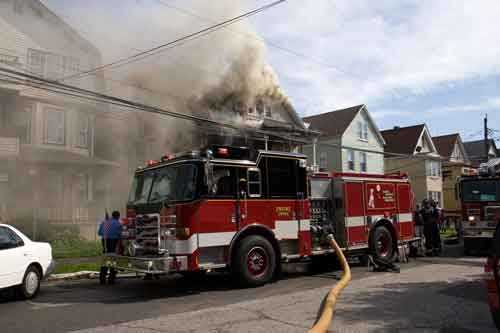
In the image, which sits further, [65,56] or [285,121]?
[285,121]

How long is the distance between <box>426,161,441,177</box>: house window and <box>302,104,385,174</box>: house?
5.95 m

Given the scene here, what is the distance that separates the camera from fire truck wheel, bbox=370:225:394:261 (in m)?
11.5

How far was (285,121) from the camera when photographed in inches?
1069

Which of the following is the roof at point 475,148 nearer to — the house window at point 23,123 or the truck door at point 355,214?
the house window at point 23,123

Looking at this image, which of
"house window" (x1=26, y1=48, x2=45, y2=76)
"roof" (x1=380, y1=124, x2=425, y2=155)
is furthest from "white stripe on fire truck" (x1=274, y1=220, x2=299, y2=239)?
"roof" (x1=380, y1=124, x2=425, y2=155)

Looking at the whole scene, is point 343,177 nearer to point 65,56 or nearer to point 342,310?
point 342,310

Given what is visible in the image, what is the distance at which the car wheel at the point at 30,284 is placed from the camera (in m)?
8.18

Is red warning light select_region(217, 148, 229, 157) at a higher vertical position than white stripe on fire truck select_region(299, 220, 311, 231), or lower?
higher

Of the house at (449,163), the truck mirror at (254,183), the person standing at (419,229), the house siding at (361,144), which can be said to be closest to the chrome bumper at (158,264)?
the truck mirror at (254,183)

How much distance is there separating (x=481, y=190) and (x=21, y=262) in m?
12.3

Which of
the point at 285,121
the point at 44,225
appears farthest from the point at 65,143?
the point at 285,121

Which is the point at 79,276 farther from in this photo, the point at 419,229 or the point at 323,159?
the point at 323,159

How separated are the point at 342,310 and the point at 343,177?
4989 mm

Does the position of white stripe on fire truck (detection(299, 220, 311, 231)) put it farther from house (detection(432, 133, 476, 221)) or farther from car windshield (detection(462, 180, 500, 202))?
house (detection(432, 133, 476, 221))
